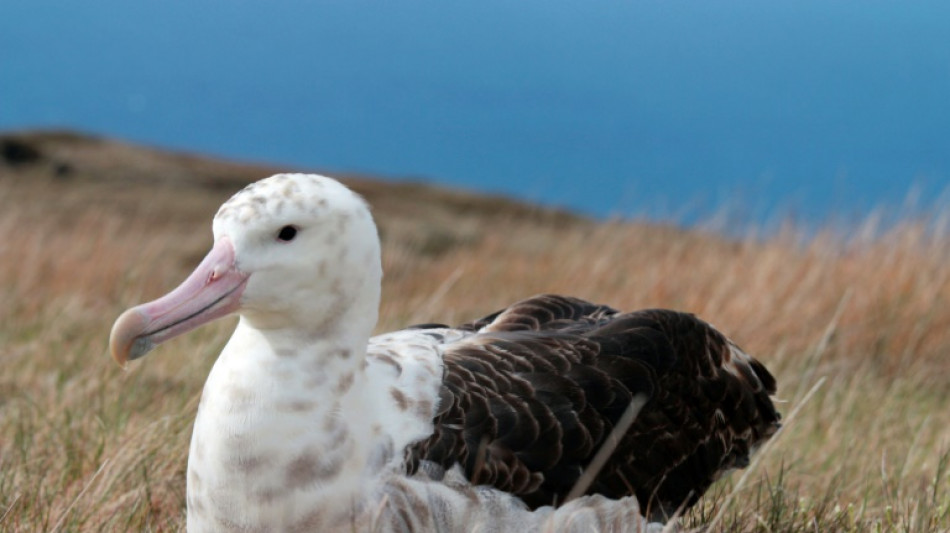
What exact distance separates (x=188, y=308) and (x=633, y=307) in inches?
184

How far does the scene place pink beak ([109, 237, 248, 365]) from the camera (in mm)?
Result: 2455

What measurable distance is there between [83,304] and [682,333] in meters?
4.83

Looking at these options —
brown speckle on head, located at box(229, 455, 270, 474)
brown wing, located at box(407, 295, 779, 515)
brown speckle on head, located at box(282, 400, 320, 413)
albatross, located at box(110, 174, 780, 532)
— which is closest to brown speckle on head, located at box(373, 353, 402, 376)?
albatross, located at box(110, 174, 780, 532)

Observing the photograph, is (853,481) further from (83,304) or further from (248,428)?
(83,304)

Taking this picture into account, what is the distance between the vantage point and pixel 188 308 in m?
2.49

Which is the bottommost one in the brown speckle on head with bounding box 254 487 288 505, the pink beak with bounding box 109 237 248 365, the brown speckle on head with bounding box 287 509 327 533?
the brown speckle on head with bounding box 287 509 327 533

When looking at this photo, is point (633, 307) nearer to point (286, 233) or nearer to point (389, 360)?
point (389, 360)

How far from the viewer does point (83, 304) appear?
23.5 ft

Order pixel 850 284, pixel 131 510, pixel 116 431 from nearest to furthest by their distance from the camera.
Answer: pixel 131 510 < pixel 116 431 < pixel 850 284

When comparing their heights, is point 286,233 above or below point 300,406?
above

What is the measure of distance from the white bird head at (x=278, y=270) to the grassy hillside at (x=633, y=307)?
0.69 meters

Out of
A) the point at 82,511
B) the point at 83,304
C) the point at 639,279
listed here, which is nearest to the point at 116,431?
the point at 82,511

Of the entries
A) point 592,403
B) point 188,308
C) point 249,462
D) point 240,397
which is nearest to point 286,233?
point 188,308

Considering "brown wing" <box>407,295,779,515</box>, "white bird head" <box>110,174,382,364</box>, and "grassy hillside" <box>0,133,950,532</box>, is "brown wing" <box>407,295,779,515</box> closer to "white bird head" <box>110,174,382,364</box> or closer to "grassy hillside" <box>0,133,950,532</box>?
"grassy hillside" <box>0,133,950,532</box>
